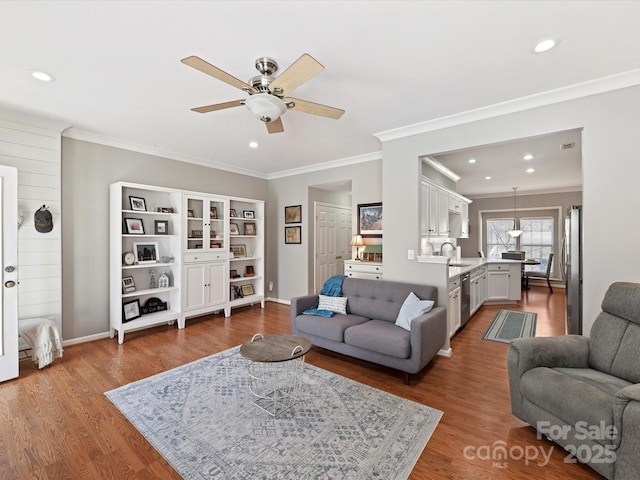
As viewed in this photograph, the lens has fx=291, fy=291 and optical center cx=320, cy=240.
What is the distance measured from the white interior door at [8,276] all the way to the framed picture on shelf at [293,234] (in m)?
3.96

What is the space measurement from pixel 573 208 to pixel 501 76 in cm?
183

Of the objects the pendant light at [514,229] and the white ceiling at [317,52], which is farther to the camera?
the pendant light at [514,229]

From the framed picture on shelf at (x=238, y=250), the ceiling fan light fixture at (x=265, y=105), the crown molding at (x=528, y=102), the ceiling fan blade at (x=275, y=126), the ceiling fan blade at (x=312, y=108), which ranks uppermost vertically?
the crown molding at (x=528, y=102)

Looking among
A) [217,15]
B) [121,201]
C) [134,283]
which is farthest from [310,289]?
[217,15]

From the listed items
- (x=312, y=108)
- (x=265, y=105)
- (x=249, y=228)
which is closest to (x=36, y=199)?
(x=249, y=228)

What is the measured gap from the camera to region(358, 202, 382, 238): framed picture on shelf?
16.0 ft

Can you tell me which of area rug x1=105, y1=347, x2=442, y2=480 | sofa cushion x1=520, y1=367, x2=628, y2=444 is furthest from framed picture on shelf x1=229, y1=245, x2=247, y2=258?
sofa cushion x1=520, y1=367, x2=628, y2=444

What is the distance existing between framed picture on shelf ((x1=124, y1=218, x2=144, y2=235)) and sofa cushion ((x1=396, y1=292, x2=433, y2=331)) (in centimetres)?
370

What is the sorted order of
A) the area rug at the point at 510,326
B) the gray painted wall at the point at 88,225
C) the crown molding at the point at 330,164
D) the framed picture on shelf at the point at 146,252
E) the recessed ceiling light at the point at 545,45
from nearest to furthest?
the recessed ceiling light at the point at 545,45 < the gray painted wall at the point at 88,225 < the area rug at the point at 510,326 < the framed picture on shelf at the point at 146,252 < the crown molding at the point at 330,164

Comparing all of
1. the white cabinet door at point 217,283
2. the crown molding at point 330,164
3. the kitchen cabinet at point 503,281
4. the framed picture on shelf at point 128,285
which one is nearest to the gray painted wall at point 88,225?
the framed picture on shelf at point 128,285

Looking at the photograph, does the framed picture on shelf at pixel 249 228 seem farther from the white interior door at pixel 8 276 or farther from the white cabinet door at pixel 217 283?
the white interior door at pixel 8 276

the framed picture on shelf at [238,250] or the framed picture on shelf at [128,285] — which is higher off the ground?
the framed picture on shelf at [238,250]

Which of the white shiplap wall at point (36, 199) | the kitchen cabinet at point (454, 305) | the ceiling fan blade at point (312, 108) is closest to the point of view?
the ceiling fan blade at point (312, 108)

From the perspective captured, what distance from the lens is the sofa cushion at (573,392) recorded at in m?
1.63
